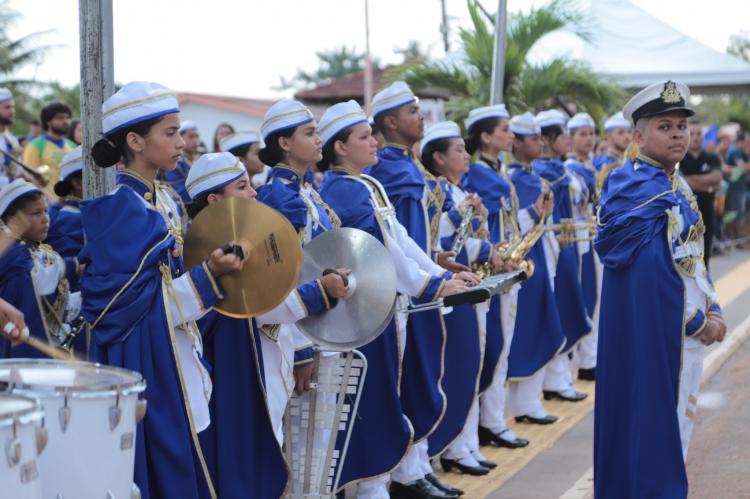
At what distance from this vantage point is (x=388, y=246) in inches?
262

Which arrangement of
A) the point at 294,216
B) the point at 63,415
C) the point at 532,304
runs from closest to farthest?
the point at 63,415, the point at 294,216, the point at 532,304

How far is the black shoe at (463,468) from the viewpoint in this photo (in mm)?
7992

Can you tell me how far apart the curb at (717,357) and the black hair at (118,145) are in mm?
3521

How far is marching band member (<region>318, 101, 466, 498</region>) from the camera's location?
668 cm

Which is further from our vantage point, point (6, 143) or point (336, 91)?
point (336, 91)

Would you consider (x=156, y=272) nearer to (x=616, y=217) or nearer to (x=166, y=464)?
(x=166, y=464)

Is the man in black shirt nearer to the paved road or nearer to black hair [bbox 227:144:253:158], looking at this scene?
the paved road

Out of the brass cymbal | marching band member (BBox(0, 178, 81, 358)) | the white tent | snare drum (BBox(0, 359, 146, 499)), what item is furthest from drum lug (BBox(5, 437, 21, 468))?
the white tent

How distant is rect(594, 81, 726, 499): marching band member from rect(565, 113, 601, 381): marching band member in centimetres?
512

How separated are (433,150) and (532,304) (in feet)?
7.06

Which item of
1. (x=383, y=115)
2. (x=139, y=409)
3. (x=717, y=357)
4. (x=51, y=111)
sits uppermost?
(x=383, y=115)

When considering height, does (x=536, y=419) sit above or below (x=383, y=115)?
below

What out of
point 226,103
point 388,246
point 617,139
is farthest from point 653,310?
point 226,103

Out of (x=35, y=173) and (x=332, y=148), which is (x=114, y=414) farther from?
(x=35, y=173)
